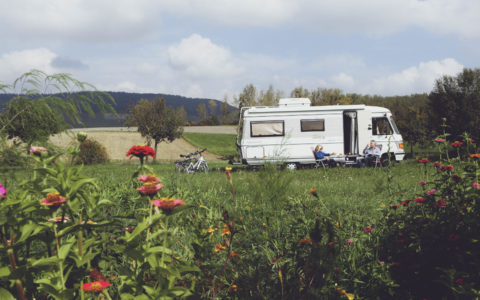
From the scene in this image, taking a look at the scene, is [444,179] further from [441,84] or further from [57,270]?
[441,84]

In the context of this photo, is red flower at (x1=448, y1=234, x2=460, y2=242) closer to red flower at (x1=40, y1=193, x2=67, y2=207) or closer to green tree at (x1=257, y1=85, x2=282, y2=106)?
red flower at (x1=40, y1=193, x2=67, y2=207)

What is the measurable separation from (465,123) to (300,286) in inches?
1001

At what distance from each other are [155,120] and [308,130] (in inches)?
762

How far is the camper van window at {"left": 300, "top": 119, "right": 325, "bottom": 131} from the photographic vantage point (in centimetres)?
1446

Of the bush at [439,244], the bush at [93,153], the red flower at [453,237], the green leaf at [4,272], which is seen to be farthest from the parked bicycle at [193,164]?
the bush at [93,153]

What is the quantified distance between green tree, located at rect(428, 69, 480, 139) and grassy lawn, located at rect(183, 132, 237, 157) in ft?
59.8

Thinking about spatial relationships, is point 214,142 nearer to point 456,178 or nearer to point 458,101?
point 458,101

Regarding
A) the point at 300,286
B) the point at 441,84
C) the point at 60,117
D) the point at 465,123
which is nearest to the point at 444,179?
the point at 300,286

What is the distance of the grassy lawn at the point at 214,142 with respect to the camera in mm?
37625

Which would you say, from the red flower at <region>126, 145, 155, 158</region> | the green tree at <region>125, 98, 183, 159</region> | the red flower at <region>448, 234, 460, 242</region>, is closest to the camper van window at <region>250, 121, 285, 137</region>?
the red flower at <region>448, 234, 460, 242</region>

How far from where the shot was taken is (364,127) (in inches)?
567

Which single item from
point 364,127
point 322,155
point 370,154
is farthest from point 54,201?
point 364,127

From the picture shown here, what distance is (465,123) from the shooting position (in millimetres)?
23156

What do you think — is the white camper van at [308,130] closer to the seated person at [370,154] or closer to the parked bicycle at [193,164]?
the seated person at [370,154]
